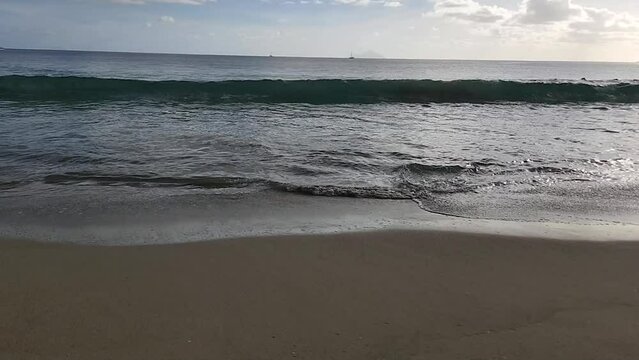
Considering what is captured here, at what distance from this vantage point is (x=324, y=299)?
348 centimetres

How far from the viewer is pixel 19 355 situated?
9.05ft

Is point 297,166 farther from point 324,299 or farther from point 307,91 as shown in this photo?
point 307,91

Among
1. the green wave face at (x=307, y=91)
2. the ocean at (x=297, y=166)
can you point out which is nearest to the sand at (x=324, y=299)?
the ocean at (x=297, y=166)

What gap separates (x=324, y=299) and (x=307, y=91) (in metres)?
20.0

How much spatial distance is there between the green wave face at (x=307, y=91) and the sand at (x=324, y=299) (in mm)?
16033

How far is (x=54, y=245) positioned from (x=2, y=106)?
576 inches

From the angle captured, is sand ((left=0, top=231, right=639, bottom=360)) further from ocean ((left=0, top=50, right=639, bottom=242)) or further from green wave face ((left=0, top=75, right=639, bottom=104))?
green wave face ((left=0, top=75, right=639, bottom=104))

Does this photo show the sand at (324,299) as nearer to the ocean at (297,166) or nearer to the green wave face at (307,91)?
the ocean at (297,166)

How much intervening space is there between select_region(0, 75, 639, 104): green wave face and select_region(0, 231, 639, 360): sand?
631 inches

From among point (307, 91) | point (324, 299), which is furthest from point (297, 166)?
point (307, 91)

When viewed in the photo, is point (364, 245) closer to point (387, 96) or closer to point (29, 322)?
point (29, 322)

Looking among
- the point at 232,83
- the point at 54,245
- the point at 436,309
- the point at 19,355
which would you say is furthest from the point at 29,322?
the point at 232,83

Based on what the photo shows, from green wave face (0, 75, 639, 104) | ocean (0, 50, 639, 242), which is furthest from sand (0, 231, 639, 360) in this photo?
green wave face (0, 75, 639, 104)

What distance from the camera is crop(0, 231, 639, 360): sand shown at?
288 centimetres
